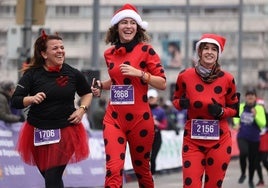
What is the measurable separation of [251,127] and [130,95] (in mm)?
8169

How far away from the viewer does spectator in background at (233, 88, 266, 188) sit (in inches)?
644

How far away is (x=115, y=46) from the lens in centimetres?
898

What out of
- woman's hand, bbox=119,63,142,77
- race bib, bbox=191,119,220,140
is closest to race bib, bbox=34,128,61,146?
woman's hand, bbox=119,63,142,77

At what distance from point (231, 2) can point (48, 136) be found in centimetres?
7551

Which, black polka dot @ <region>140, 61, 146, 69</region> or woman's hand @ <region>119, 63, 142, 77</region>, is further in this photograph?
black polka dot @ <region>140, 61, 146, 69</region>

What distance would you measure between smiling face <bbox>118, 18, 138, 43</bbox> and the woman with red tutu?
614mm

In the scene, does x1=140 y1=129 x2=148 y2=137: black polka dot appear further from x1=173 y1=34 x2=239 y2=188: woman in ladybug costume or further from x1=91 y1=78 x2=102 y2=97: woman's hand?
x1=91 y1=78 x2=102 y2=97: woman's hand

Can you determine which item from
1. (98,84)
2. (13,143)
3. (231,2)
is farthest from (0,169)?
(231,2)

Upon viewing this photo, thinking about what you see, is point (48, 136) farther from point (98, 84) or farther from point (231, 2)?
point (231, 2)

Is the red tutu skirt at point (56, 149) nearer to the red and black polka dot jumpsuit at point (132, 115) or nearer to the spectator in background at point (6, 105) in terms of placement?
the red and black polka dot jumpsuit at point (132, 115)

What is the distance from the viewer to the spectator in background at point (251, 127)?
1636cm

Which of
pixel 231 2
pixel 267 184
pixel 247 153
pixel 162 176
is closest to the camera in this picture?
pixel 247 153

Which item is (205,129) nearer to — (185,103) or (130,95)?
(185,103)

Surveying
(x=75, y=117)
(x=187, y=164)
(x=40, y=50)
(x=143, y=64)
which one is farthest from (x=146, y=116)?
(x=40, y=50)
